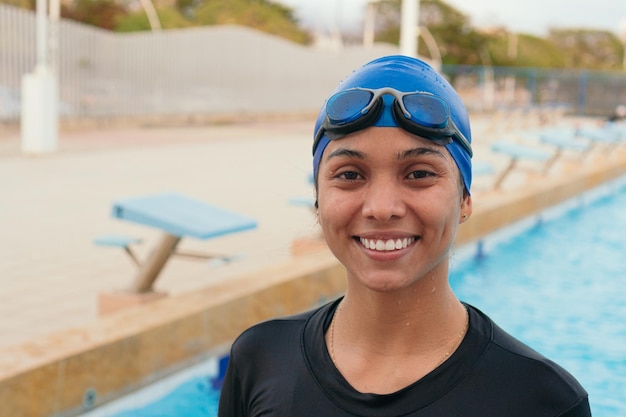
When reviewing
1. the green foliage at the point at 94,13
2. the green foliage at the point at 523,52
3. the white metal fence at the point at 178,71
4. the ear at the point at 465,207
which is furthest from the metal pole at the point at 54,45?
the green foliage at the point at 523,52

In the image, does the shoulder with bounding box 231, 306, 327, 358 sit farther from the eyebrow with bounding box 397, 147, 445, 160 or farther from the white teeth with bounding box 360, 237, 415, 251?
the eyebrow with bounding box 397, 147, 445, 160

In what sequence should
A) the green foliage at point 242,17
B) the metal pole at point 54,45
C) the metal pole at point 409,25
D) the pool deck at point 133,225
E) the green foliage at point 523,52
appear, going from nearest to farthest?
the pool deck at point 133,225 → the metal pole at point 409,25 → the metal pole at point 54,45 → the green foliage at point 242,17 → the green foliage at point 523,52

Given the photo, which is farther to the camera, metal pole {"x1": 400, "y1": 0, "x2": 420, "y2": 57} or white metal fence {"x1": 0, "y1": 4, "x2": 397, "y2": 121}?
white metal fence {"x1": 0, "y1": 4, "x2": 397, "y2": 121}

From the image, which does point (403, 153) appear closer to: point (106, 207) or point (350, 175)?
point (350, 175)

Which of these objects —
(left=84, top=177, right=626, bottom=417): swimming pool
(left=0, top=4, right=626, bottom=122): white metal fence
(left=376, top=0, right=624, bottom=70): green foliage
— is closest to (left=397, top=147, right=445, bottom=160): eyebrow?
(left=84, top=177, right=626, bottom=417): swimming pool

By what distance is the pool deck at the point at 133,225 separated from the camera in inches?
195

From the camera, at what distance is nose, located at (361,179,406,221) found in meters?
1.47

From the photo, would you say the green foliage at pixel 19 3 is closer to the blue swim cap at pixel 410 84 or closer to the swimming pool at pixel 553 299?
the swimming pool at pixel 553 299

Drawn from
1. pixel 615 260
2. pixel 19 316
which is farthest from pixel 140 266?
pixel 615 260

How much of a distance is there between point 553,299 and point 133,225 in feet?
13.4

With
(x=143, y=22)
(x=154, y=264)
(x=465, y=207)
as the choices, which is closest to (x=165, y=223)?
(x=154, y=264)

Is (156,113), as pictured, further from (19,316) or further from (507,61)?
(507,61)

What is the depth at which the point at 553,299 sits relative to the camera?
804 cm

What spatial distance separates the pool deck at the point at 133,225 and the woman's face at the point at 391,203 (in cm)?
54
